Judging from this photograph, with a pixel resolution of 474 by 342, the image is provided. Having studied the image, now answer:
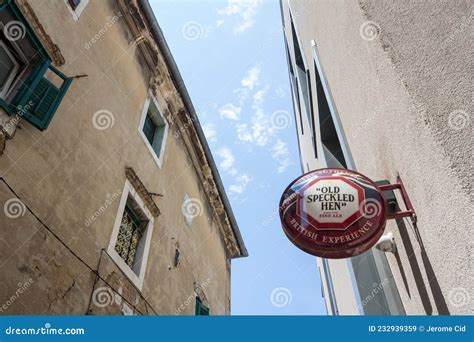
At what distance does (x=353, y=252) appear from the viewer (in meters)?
2.93

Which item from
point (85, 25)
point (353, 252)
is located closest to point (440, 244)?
point (353, 252)

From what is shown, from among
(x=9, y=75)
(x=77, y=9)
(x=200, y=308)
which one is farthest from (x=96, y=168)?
(x=200, y=308)

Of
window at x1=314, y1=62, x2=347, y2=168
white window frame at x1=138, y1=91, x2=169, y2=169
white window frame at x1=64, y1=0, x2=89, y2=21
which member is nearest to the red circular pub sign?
window at x1=314, y1=62, x2=347, y2=168

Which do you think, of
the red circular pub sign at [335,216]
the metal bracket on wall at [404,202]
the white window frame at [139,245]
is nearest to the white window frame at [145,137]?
the white window frame at [139,245]

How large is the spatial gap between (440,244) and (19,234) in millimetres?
5021

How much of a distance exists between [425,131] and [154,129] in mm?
9433

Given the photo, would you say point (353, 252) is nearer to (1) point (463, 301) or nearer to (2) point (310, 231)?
(2) point (310, 231)

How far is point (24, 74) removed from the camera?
6.20 m

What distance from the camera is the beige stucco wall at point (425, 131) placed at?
87.0 inches

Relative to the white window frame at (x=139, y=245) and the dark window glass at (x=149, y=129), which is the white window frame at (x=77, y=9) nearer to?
the dark window glass at (x=149, y=129)

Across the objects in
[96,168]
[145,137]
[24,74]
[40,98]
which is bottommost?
[40,98]

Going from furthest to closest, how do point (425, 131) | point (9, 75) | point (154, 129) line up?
point (154, 129) → point (9, 75) → point (425, 131)

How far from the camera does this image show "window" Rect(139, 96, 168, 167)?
10.2 m

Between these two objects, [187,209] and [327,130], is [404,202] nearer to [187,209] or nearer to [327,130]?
[327,130]
